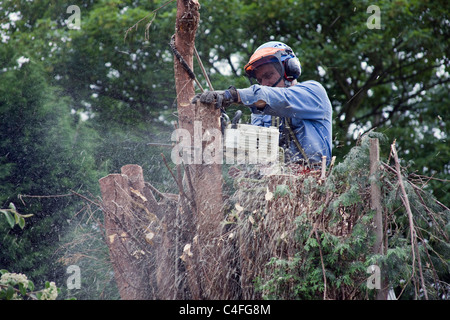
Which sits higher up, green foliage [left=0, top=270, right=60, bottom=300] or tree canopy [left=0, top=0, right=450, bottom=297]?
tree canopy [left=0, top=0, right=450, bottom=297]

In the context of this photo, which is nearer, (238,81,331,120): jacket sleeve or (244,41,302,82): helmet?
(238,81,331,120): jacket sleeve

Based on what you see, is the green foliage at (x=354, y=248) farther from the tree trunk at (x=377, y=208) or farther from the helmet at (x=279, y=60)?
the helmet at (x=279, y=60)

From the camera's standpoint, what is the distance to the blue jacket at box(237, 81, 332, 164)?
16.0 feet

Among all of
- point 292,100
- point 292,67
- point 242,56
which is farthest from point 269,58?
point 242,56

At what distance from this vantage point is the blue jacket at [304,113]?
489cm

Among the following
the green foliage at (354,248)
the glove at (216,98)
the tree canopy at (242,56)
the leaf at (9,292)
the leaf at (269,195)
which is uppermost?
the tree canopy at (242,56)

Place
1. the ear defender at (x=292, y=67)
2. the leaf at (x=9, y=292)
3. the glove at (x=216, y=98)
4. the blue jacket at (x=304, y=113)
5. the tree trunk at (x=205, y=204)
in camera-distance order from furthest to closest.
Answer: the ear defender at (x=292, y=67) → the blue jacket at (x=304, y=113) → the glove at (x=216, y=98) → the tree trunk at (x=205, y=204) → the leaf at (x=9, y=292)

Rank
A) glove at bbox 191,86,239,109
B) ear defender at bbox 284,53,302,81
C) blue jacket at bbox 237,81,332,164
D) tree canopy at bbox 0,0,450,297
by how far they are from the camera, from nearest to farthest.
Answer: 1. glove at bbox 191,86,239,109
2. blue jacket at bbox 237,81,332,164
3. ear defender at bbox 284,53,302,81
4. tree canopy at bbox 0,0,450,297

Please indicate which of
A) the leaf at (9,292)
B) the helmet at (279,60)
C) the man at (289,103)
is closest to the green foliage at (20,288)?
the leaf at (9,292)

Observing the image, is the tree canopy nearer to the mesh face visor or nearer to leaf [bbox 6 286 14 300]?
the mesh face visor

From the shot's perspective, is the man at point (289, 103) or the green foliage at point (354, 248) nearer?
the green foliage at point (354, 248)

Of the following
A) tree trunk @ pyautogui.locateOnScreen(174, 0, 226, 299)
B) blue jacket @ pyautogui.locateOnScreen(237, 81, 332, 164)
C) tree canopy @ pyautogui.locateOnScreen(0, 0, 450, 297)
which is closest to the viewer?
tree trunk @ pyautogui.locateOnScreen(174, 0, 226, 299)

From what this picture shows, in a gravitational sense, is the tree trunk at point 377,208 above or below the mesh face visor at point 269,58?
below

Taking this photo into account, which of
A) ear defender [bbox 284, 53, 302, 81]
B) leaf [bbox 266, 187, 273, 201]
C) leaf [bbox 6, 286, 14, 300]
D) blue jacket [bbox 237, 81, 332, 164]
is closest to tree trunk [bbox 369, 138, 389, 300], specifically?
leaf [bbox 266, 187, 273, 201]
